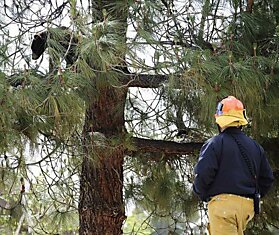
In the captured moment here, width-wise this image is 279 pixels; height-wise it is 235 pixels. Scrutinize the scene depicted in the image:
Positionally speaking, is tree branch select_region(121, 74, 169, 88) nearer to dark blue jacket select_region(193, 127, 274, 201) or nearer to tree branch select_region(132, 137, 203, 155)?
tree branch select_region(132, 137, 203, 155)

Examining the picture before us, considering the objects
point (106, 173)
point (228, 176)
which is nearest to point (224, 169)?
point (228, 176)

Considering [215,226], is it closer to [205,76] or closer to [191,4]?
[205,76]

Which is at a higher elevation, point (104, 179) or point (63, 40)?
point (63, 40)

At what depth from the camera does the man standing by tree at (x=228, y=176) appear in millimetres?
2412

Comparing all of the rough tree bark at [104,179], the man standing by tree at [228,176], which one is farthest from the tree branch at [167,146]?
the man standing by tree at [228,176]

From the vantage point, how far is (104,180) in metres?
3.74

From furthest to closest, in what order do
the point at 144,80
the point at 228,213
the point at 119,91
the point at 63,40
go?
the point at 119,91 → the point at 144,80 → the point at 63,40 → the point at 228,213

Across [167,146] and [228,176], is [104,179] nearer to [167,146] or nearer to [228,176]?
[167,146]

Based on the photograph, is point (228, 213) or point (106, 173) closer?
point (228, 213)

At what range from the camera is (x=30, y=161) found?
3.18 m

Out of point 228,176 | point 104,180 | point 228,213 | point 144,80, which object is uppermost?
point 144,80

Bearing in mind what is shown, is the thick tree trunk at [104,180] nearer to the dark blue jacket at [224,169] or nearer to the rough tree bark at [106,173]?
the rough tree bark at [106,173]

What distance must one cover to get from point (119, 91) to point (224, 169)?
137 centimetres

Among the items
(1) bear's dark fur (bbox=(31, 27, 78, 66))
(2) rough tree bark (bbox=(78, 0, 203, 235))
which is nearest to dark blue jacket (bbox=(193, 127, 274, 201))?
(1) bear's dark fur (bbox=(31, 27, 78, 66))
